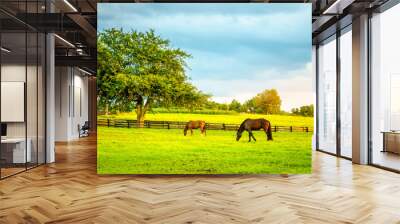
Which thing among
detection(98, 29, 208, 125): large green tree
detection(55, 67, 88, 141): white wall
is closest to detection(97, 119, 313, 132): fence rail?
detection(98, 29, 208, 125): large green tree

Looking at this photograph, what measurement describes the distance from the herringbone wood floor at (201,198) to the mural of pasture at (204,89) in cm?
38

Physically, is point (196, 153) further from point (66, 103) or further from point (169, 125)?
point (66, 103)

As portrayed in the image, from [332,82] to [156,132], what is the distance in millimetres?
5653

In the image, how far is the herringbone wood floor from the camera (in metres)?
4.32

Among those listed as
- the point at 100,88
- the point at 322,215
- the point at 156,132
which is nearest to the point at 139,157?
the point at 156,132

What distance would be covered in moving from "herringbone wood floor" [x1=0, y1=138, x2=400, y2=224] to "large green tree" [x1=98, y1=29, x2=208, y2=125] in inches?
53.6

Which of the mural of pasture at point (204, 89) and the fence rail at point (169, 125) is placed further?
the fence rail at point (169, 125)

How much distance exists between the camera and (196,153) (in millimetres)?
6867

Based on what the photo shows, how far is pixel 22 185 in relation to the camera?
6160 millimetres

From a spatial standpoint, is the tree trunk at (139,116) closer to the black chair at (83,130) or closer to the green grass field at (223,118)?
the green grass field at (223,118)

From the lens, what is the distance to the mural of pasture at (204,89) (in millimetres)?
6824

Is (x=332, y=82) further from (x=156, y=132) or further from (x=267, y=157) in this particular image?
(x=156, y=132)

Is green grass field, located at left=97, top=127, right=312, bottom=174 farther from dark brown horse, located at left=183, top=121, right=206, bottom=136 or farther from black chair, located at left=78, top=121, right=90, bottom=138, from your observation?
black chair, located at left=78, top=121, right=90, bottom=138

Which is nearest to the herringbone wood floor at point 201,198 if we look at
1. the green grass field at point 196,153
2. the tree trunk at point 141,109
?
the green grass field at point 196,153
